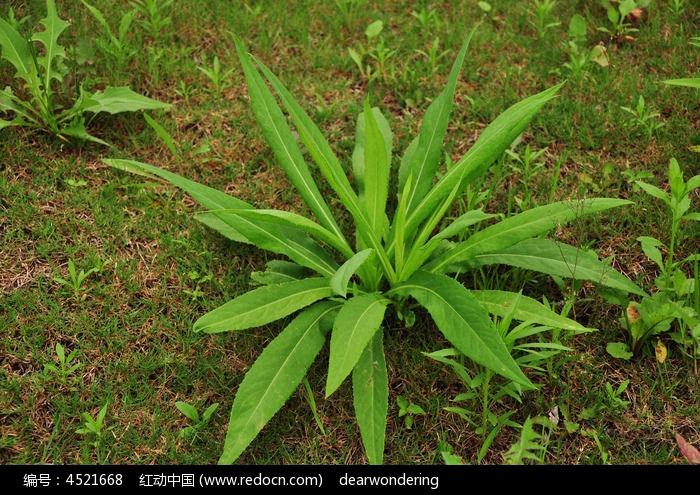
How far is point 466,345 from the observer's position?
222 cm

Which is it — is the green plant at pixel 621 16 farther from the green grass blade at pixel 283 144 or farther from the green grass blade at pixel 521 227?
the green grass blade at pixel 283 144

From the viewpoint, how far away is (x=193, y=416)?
8.25ft

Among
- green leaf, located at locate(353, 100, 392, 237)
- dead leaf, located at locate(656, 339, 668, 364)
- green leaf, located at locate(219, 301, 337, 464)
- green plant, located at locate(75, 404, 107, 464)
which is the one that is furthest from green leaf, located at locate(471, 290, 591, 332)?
green plant, located at locate(75, 404, 107, 464)

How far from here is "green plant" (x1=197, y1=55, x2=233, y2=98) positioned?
358cm

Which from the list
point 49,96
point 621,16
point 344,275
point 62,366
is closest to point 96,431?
point 62,366

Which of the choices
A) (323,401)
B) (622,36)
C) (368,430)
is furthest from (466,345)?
(622,36)

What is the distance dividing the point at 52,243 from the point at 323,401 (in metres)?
1.46

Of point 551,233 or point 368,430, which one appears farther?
point 551,233

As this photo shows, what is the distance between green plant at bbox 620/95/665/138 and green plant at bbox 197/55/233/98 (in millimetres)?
2103

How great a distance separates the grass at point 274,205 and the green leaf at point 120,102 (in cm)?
14

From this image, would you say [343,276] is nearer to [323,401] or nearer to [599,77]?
[323,401]

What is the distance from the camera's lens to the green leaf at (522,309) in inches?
95.3

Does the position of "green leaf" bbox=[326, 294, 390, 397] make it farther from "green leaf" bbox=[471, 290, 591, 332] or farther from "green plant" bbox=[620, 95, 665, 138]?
"green plant" bbox=[620, 95, 665, 138]

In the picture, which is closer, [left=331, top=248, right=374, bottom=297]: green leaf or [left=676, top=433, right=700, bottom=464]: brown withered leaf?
[left=331, top=248, right=374, bottom=297]: green leaf
